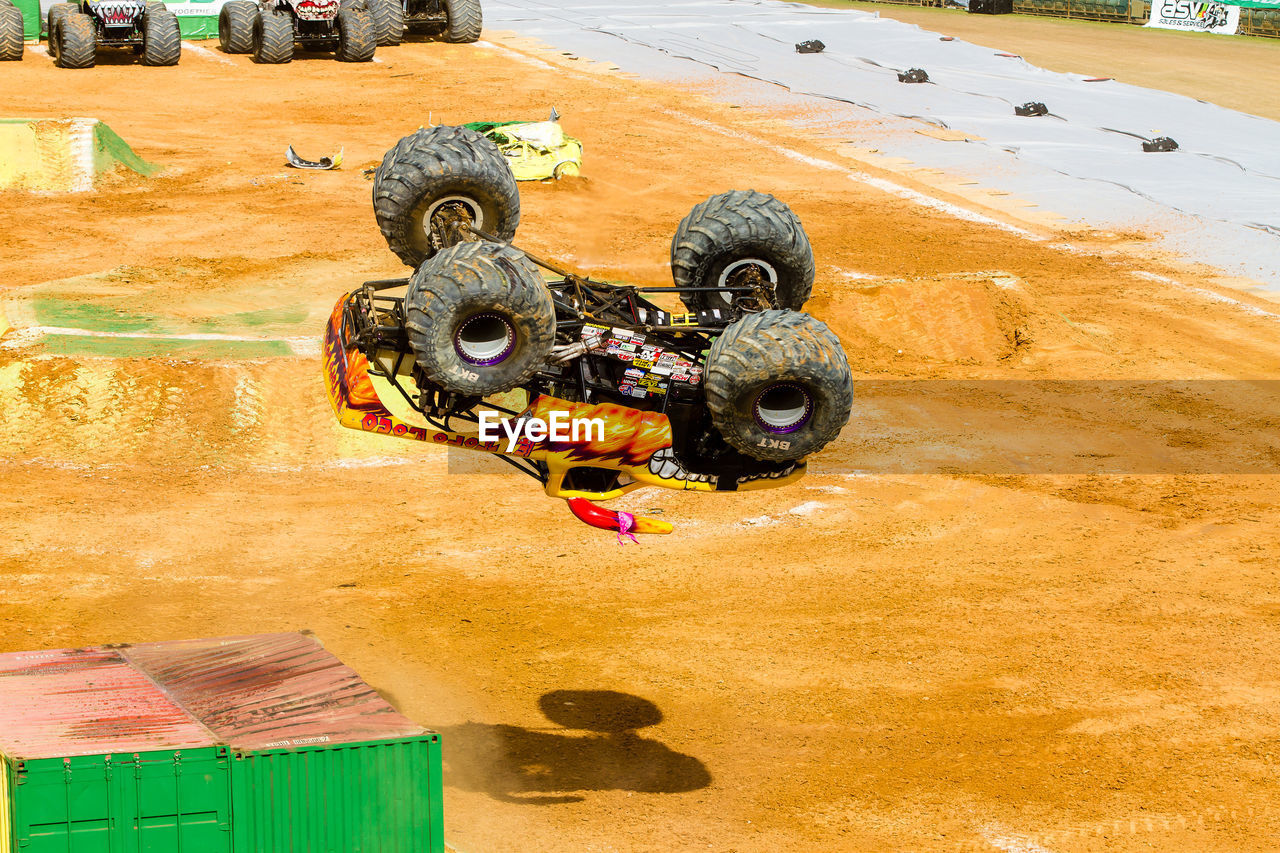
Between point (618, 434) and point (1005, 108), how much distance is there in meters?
29.5

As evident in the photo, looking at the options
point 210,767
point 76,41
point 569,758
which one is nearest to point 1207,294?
point 569,758

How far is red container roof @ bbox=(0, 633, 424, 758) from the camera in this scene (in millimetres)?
9320

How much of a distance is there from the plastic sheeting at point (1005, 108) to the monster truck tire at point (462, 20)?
333cm

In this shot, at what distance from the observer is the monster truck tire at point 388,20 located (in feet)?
142

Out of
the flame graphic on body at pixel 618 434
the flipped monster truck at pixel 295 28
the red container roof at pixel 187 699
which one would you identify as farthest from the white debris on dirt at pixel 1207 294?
the flipped monster truck at pixel 295 28

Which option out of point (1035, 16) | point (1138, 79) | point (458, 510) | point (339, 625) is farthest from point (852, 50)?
point (339, 625)

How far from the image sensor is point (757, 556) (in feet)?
52.6

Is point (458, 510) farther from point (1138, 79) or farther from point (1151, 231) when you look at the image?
point (1138, 79)

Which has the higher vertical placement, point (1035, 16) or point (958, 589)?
point (1035, 16)

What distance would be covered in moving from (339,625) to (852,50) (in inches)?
1319

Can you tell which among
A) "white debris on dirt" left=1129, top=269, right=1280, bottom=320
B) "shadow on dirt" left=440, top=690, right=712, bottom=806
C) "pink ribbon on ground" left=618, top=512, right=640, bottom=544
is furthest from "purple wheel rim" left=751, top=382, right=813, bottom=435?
"white debris on dirt" left=1129, top=269, right=1280, bottom=320

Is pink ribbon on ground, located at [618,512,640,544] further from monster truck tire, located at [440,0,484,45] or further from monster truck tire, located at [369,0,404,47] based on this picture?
monster truck tire, located at [440,0,484,45]

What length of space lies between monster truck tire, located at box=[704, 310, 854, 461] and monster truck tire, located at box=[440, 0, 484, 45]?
38.6 m

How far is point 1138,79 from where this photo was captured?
133 feet
